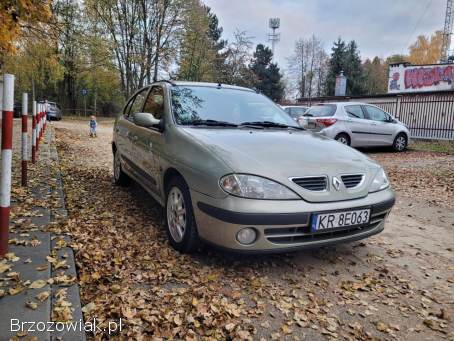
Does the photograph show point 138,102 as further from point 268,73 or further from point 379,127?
point 268,73

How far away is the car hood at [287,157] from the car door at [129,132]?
1.59 meters

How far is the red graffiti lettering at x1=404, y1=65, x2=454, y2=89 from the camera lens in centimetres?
2620

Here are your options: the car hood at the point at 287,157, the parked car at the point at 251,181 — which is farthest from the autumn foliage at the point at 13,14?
the car hood at the point at 287,157

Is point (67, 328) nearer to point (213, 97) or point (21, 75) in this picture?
point (213, 97)

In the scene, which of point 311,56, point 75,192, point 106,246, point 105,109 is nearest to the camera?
point 106,246

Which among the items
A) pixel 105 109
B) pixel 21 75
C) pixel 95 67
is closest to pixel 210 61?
pixel 95 67

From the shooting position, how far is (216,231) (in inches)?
112

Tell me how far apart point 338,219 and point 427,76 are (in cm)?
2851

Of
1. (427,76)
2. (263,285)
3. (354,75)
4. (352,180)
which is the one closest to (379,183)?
(352,180)

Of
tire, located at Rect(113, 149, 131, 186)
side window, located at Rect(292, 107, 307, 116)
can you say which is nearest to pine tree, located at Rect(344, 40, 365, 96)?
side window, located at Rect(292, 107, 307, 116)

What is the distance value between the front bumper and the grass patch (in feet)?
37.9

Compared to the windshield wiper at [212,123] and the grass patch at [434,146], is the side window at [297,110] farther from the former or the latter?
the windshield wiper at [212,123]

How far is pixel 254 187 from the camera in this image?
9.05 feet

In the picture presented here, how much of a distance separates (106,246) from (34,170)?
11.4 ft
